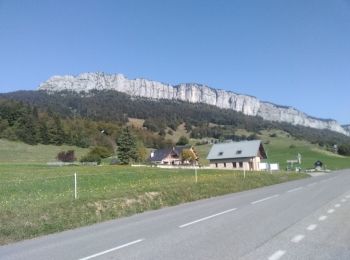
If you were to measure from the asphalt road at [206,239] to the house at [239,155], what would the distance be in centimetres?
9003

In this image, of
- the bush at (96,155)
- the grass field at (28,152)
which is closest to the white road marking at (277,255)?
the grass field at (28,152)

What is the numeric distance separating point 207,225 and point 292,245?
12.7 feet

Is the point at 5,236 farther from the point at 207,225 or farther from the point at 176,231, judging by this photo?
the point at 207,225

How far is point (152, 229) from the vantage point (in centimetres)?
1316

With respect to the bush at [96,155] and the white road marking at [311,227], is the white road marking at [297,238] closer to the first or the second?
the white road marking at [311,227]

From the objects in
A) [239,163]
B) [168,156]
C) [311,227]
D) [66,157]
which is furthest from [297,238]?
[168,156]

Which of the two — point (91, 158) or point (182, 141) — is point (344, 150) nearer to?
point (182, 141)

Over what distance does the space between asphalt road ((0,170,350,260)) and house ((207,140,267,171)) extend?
90.0 metres

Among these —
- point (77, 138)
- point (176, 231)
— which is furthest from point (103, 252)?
point (77, 138)

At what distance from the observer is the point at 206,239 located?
11.0m

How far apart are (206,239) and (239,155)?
3905 inches

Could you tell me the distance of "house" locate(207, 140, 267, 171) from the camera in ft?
351

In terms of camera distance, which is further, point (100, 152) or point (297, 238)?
point (100, 152)

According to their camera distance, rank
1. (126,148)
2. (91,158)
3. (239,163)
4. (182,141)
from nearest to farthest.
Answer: (239,163)
(126,148)
(91,158)
(182,141)
